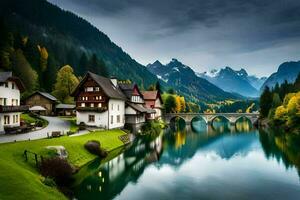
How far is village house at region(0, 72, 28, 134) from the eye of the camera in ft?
165

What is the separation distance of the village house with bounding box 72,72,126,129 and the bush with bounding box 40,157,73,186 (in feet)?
126

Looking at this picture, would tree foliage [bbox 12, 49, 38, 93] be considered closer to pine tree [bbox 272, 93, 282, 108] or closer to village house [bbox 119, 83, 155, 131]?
village house [bbox 119, 83, 155, 131]

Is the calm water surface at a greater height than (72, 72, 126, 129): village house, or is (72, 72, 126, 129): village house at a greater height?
(72, 72, 126, 129): village house

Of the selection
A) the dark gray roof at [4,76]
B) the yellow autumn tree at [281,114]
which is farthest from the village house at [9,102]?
the yellow autumn tree at [281,114]

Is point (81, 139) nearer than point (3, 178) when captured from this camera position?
No

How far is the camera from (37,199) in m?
21.5

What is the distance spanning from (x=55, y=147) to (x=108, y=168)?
8454mm

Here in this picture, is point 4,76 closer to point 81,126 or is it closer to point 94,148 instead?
point 94,148

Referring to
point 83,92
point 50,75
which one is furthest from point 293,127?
point 50,75

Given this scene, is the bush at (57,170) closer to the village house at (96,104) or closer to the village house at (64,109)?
the village house at (96,104)

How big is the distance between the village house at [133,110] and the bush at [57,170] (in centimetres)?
5128

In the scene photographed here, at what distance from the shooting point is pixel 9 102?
183ft

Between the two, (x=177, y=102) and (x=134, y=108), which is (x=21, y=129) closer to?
(x=134, y=108)

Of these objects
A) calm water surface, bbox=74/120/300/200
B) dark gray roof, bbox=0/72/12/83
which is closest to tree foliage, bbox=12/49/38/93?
dark gray roof, bbox=0/72/12/83
